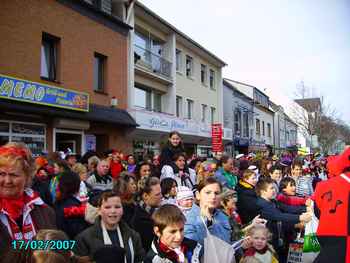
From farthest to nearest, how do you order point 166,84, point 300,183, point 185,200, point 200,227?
1. point 166,84
2. point 300,183
3. point 185,200
4. point 200,227

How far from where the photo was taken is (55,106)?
450 inches

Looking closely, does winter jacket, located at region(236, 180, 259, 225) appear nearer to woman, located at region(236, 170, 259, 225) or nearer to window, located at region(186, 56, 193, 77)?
woman, located at region(236, 170, 259, 225)

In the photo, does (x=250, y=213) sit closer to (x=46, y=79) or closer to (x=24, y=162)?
(x=24, y=162)

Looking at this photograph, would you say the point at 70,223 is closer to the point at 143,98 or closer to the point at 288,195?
the point at 288,195

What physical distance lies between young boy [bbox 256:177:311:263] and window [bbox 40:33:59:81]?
9196mm

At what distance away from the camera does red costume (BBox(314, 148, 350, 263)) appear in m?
2.85

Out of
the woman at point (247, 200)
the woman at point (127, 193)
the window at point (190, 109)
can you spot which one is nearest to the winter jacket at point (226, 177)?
the woman at point (247, 200)

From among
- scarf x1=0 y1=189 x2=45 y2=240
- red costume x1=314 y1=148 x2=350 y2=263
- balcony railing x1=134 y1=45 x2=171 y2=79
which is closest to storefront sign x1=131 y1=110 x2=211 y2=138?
balcony railing x1=134 y1=45 x2=171 y2=79

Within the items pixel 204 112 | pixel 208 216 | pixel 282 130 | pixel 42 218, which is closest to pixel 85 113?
pixel 208 216

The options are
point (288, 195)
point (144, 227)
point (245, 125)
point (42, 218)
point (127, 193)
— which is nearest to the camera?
point (42, 218)

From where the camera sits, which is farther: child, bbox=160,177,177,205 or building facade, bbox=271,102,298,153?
building facade, bbox=271,102,298,153

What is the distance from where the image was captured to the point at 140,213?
14.3ft

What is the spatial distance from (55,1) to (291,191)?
10296mm

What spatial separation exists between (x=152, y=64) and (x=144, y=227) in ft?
52.9
